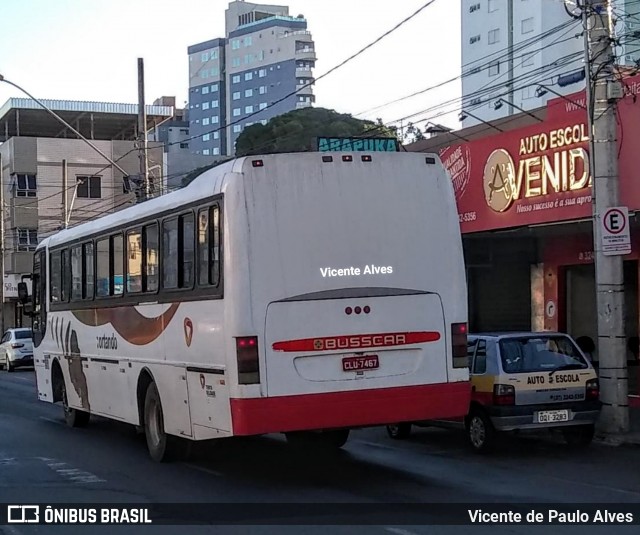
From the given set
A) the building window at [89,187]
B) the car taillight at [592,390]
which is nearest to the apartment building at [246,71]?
the building window at [89,187]

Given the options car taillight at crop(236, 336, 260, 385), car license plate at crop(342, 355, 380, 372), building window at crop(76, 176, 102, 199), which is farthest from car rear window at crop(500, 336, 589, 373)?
building window at crop(76, 176, 102, 199)

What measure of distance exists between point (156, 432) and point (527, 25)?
2855 inches

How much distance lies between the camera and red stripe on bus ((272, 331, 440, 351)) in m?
10.3

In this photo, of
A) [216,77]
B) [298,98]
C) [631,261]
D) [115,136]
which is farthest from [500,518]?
[216,77]

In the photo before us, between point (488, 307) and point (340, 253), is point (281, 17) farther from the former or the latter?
point (340, 253)

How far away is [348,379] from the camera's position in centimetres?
1044

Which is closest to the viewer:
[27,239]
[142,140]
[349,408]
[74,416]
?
[349,408]

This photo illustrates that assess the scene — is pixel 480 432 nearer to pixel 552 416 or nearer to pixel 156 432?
pixel 552 416

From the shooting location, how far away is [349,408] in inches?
409

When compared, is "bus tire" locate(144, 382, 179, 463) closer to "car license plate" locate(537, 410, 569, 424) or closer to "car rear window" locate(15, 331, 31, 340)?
"car license plate" locate(537, 410, 569, 424)

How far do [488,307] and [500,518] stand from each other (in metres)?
15.7

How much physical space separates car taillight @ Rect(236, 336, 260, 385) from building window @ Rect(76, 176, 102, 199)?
48.4 m
